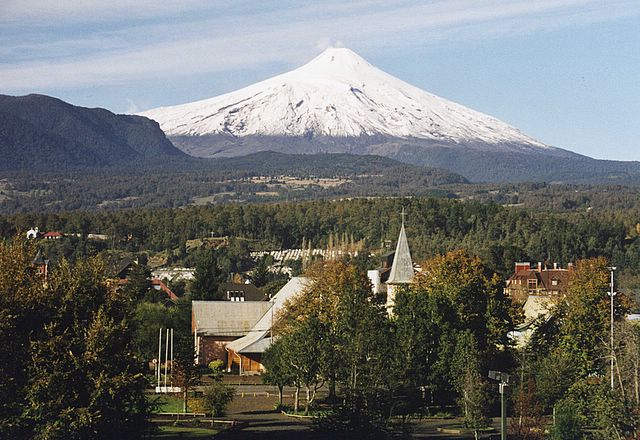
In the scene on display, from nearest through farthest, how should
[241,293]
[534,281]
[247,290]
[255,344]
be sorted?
[255,344] → [241,293] → [534,281] → [247,290]

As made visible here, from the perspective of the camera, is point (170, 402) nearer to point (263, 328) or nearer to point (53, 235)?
point (263, 328)

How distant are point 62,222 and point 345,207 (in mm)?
39231

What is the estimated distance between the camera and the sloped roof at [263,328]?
218 ft

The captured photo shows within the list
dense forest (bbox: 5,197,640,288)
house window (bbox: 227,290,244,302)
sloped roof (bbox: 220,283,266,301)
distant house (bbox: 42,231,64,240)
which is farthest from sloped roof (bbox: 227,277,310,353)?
Answer: distant house (bbox: 42,231,64,240)

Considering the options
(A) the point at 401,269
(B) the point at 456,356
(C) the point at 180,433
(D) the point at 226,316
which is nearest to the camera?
(C) the point at 180,433

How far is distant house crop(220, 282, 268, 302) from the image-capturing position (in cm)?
9425

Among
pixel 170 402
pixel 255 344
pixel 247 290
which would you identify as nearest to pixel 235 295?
pixel 247 290

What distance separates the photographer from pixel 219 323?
243 feet

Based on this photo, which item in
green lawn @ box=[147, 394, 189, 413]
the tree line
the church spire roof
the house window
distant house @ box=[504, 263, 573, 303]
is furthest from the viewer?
the house window

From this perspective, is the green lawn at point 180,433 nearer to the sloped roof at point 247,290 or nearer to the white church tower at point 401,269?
the white church tower at point 401,269

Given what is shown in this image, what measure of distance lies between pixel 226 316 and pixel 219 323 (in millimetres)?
818

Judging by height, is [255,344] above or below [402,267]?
below

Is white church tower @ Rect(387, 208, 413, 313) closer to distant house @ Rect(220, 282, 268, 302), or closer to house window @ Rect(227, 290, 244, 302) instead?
distant house @ Rect(220, 282, 268, 302)

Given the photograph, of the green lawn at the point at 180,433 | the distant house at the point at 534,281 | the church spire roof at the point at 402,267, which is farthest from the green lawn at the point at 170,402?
the distant house at the point at 534,281
